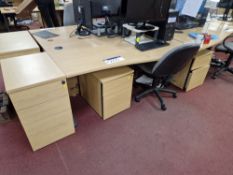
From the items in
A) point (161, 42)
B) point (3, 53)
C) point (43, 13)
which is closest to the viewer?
point (3, 53)

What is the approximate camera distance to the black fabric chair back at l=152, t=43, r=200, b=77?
147cm

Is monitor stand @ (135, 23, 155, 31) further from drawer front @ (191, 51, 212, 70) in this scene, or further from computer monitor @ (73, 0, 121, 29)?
drawer front @ (191, 51, 212, 70)

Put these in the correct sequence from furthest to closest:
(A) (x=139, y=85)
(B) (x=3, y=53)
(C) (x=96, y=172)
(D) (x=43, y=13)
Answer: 1. (D) (x=43, y=13)
2. (A) (x=139, y=85)
3. (B) (x=3, y=53)
4. (C) (x=96, y=172)

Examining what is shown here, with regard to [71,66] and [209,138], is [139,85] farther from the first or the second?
[71,66]

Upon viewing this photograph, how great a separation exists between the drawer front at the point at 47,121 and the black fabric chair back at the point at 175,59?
0.95m

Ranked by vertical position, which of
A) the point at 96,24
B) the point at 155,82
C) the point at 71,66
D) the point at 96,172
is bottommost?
the point at 96,172

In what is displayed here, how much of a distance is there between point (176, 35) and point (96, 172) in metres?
1.96

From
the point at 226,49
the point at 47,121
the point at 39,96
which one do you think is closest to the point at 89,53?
the point at 39,96

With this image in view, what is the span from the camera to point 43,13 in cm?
288

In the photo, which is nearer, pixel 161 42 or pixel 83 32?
pixel 161 42

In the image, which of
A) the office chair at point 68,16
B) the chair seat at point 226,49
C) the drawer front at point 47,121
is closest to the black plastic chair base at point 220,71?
the chair seat at point 226,49

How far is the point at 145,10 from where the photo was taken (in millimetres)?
1658

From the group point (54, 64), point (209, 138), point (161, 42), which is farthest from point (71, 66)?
point (209, 138)

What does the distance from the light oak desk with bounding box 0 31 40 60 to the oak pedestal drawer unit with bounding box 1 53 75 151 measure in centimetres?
26
